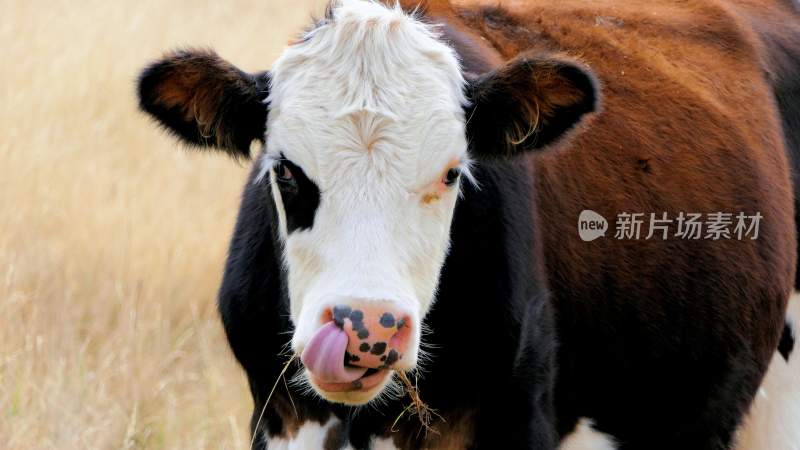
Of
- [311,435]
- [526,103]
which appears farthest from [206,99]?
[311,435]

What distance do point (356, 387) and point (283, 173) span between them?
76cm

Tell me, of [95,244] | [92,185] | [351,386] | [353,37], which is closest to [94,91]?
[92,185]

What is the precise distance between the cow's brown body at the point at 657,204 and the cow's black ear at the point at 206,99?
0.81 meters

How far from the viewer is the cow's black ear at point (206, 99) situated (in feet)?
13.4

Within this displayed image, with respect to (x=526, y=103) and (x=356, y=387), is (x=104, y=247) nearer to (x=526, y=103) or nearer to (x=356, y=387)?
(x=526, y=103)

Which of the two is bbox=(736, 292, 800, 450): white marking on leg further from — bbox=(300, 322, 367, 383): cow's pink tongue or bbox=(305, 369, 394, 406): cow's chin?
bbox=(300, 322, 367, 383): cow's pink tongue

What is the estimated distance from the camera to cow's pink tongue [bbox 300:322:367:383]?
3.49m

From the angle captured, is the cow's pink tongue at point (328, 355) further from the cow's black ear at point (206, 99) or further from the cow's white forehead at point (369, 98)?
the cow's black ear at point (206, 99)

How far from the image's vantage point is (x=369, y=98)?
397cm

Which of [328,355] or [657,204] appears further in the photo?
[657,204]

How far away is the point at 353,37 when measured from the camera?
4.14 m

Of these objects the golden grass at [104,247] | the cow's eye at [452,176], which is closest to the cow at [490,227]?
the cow's eye at [452,176]

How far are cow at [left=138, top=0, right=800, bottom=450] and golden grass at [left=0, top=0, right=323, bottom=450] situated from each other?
3.47 feet

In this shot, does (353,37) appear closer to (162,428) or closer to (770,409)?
(162,428)
